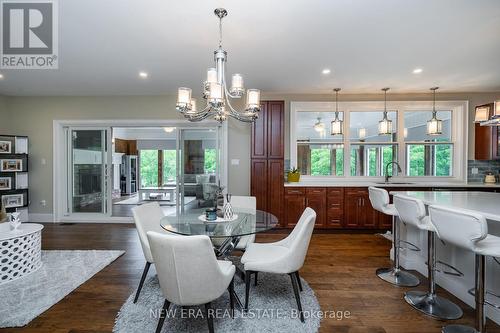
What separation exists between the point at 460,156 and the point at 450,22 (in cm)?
350

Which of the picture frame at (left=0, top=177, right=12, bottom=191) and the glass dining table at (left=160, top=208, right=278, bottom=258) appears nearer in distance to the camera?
the glass dining table at (left=160, top=208, right=278, bottom=258)

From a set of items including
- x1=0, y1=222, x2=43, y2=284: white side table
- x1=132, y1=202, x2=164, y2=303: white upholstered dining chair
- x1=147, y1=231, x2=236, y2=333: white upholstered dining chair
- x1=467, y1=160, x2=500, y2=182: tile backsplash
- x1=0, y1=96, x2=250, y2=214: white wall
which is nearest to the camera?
x1=147, y1=231, x2=236, y2=333: white upholstered dining chair

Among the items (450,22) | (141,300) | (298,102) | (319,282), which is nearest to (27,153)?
(141,300)

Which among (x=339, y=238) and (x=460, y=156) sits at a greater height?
(x=460, y=156)

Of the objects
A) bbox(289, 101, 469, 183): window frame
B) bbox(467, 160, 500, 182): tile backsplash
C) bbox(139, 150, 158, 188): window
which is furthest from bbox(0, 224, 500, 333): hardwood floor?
bbox(139, 150, 158, 188): window

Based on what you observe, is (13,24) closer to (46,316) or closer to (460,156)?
(46,316)

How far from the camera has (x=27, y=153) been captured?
502cm

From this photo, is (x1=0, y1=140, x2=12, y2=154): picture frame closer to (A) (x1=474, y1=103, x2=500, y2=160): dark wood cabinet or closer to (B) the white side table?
(B) the white side table

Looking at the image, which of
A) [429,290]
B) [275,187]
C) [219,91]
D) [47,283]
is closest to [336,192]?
[275,187]

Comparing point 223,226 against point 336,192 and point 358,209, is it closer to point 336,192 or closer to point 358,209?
point 336,192

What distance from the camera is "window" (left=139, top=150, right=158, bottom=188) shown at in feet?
32.1

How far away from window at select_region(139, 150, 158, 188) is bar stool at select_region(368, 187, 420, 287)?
28.7 ft

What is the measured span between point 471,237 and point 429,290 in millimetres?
963

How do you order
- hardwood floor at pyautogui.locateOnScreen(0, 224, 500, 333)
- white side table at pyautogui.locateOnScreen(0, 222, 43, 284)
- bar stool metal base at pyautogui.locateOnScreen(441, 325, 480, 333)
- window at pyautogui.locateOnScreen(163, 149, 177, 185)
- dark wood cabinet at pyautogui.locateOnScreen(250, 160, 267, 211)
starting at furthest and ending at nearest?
window at pyautogui.locateOnScreen(163, 149, 177, 185), dark wood cabinet at pyautogui.locateOnScreen(250, 160, 267, 211), white side table at pyautogui.locateOnScreen(0, 222, 43, 284), hardwood floor at pyautogui.locateOnScreen(0, 224, 500, 333), bar stool metal base at pyautogui.locateOnScreen(441, 325, 480, 333)
